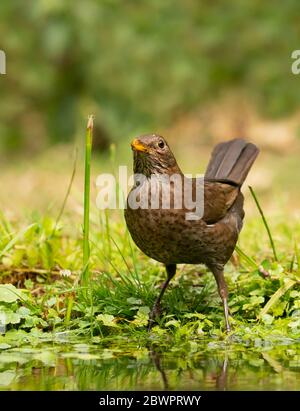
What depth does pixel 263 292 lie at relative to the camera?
5.07 metres

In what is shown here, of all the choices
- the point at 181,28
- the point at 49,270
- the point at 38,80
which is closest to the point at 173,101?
the point at 181,28

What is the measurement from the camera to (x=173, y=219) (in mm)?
4652

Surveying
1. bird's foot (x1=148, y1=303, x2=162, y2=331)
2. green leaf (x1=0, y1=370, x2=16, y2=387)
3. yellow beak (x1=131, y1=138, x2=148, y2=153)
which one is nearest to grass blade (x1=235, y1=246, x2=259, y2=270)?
bird's foot (x1=148, y1=303, x2=162, y2=331)

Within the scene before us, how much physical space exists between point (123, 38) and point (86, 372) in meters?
7.29

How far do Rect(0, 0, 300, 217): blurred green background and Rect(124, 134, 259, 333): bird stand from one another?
199 inches

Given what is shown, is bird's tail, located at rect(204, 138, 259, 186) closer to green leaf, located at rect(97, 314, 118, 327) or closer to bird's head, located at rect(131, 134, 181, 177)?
bird's head, located at rect(131, 134, 181, 177)

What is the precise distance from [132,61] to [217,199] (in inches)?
237

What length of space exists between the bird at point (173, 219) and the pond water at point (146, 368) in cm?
45

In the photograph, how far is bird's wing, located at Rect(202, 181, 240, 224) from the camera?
16.1 feet

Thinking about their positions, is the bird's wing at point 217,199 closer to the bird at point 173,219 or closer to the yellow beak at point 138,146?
the bird at point 173,219

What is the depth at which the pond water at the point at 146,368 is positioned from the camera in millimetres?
3768

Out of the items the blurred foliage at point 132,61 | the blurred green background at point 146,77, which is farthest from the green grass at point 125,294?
the blurred foliage at point 132,61

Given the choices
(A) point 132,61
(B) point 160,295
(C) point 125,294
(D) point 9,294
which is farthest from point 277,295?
(A) point 132,61
